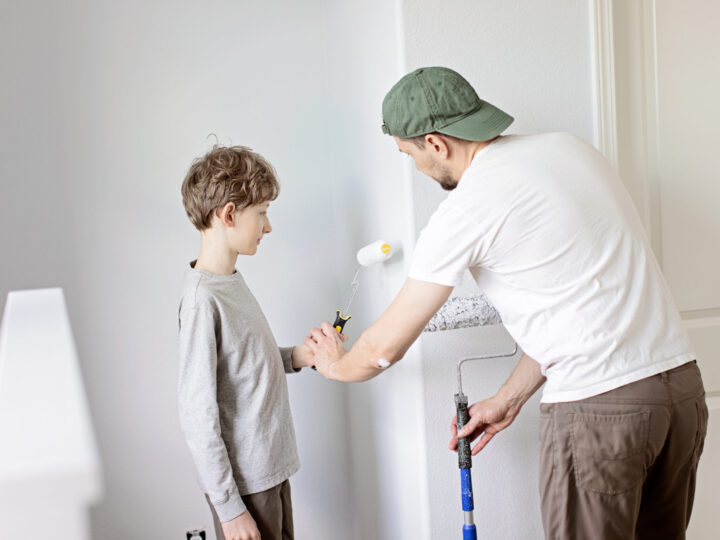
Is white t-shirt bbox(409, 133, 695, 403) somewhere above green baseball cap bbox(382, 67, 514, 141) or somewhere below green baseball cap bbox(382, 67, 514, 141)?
below

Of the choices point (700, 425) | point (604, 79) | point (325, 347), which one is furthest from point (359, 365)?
point (604, 79)

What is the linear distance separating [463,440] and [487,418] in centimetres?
8

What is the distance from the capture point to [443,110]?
4.15ft

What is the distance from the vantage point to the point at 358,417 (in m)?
2.05

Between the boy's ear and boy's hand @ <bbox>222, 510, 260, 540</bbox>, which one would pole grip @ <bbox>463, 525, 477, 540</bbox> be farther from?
the boy's ear

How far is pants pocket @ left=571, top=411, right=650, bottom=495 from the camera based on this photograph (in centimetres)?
120

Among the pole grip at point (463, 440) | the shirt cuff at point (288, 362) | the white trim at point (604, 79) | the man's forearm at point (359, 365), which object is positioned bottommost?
the pole grip at point (463, 440)

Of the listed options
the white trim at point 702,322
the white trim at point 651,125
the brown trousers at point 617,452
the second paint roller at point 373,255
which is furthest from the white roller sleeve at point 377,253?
the white trim at point 702,322

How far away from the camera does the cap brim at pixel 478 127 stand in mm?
1252

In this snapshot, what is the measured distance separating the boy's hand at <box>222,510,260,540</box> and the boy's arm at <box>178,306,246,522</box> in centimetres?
1

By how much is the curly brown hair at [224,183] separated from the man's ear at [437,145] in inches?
16.5

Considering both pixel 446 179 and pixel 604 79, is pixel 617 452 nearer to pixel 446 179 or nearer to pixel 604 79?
pixel 446 179

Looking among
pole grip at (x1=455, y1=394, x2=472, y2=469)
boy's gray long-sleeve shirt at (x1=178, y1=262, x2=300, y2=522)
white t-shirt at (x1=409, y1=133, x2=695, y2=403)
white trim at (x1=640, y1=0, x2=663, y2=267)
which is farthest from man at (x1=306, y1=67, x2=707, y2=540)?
white trim at (x1=640, y1=0, x2=663, y2=267)

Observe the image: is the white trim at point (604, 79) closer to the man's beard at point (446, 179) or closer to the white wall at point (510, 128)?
the white wall at point (510, 128)
